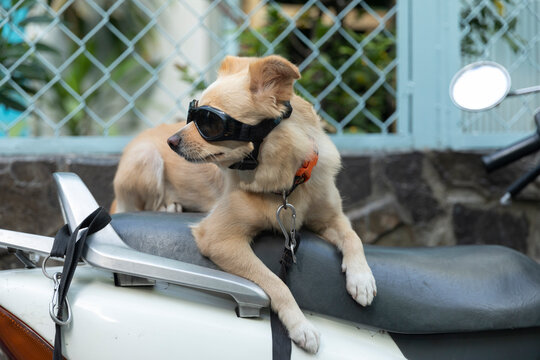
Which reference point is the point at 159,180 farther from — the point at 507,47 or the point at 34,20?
the point at 507,47

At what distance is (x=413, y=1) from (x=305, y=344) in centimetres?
214

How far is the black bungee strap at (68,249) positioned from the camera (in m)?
1.02

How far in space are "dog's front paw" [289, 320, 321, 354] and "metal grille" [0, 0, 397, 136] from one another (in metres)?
1.75

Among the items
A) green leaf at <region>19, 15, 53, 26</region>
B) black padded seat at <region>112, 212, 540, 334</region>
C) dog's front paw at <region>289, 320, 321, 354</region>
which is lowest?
dog's front paw at <region>289, 320, 321, 354</region>

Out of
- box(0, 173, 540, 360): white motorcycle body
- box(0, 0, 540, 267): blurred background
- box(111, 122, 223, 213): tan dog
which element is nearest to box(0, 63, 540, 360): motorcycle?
box(0, 173, 540, 360): white motorcycle body

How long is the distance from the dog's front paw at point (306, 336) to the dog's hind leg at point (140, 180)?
1128mm

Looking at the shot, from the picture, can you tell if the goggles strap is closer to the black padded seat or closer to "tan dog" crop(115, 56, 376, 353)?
"tan dog" crop(115, 56, 376, 353)

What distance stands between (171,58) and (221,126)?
1682mm

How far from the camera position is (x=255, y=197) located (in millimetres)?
1362

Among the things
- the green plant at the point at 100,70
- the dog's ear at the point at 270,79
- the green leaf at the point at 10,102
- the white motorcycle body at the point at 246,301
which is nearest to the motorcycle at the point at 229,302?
the white motorcycle body at the point at 246,301

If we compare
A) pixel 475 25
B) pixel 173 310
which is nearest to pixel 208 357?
pixel 173 310

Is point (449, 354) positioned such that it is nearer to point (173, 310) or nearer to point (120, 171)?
point (173, 310)

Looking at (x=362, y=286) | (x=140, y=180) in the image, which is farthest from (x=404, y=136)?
(x=362, y=286)

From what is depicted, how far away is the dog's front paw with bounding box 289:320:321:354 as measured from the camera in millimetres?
1102
